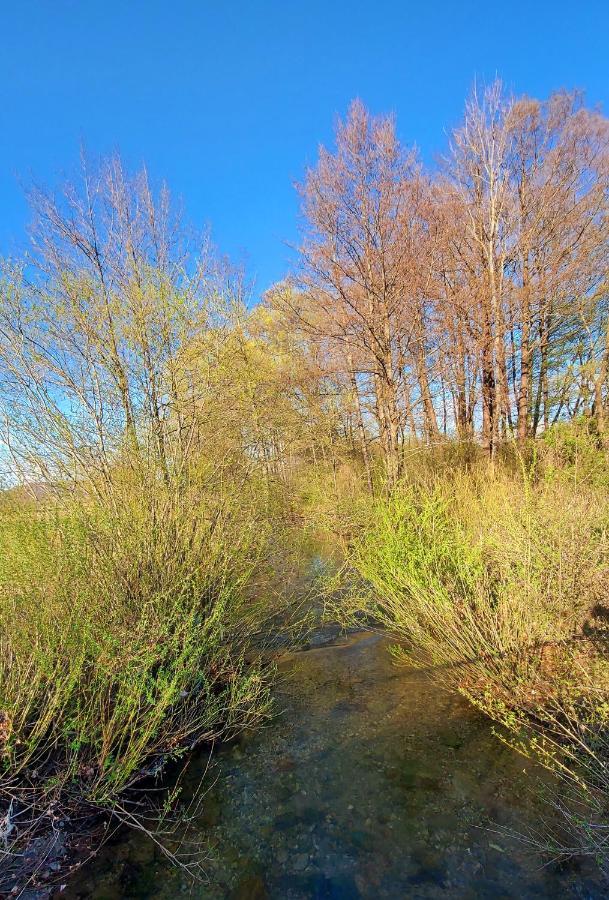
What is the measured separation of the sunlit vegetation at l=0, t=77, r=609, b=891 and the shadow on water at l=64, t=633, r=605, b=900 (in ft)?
0.99

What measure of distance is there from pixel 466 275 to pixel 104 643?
10.0 meters

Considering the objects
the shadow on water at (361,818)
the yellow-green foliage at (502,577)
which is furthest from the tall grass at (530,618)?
the shadow on water at (361,818)

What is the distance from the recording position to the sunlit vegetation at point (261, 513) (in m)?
3.10

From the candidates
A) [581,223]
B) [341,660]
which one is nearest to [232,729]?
[341,660]

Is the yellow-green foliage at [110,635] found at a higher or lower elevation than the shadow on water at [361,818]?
higher

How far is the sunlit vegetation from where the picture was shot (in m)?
3.10

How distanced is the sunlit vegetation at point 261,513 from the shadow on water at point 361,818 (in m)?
0.30

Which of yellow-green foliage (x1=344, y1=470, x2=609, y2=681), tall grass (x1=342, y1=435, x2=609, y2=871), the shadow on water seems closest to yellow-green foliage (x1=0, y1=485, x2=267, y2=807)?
the shadow on water

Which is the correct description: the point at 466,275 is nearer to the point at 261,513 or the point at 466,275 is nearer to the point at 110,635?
the point at 261,513

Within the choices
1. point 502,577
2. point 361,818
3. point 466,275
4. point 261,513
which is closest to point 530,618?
point 502,577

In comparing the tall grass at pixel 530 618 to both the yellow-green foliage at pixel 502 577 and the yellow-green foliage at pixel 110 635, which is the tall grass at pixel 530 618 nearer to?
the yellow-green foliage at pixel 502 577

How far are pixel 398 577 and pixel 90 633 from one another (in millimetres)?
2990

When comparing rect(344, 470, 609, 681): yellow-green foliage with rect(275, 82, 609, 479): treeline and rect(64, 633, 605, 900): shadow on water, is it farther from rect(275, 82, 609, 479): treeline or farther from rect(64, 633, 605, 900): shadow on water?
rect(275, 82, 609, 479): treeline

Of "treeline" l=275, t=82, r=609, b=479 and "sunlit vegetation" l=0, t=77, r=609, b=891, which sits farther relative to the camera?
"treeline" l=275, t=82, r=609, b=479
